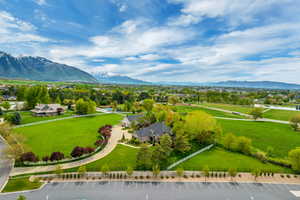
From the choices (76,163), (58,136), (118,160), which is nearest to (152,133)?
(118,160)

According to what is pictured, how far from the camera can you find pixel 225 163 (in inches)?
1055

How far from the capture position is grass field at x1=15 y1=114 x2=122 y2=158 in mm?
30955

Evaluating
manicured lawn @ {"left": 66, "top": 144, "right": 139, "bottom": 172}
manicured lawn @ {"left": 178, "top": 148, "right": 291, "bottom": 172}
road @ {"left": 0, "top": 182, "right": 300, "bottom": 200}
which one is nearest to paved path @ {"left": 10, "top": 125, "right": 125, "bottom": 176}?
manicured lawn @ {"left": 66, "top": 144, "right": 139, "bottom": 172}

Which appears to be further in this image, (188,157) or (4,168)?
(188,157)

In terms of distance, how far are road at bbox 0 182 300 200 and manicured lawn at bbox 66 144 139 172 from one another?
120 inches

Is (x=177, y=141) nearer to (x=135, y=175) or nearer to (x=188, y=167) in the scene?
(x=188, y=167)

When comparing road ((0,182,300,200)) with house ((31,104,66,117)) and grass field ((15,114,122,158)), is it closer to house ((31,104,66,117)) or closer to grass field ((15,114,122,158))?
grass field ((15,114,122,158))

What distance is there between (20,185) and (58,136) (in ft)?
59.6

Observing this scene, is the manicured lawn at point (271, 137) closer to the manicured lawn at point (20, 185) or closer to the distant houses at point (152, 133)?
the distant houses at point (152, 133)

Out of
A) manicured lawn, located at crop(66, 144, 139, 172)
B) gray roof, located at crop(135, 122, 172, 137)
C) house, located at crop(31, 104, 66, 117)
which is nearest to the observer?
manicured lawn, located at crop(66, 144, 139, 172)

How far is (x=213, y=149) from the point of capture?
33094 mm

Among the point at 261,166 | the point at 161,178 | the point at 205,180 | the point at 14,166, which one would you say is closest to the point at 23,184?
the point at 14,166

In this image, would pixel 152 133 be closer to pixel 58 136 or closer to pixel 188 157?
pixel 188 157

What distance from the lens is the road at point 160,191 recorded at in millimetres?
18812
